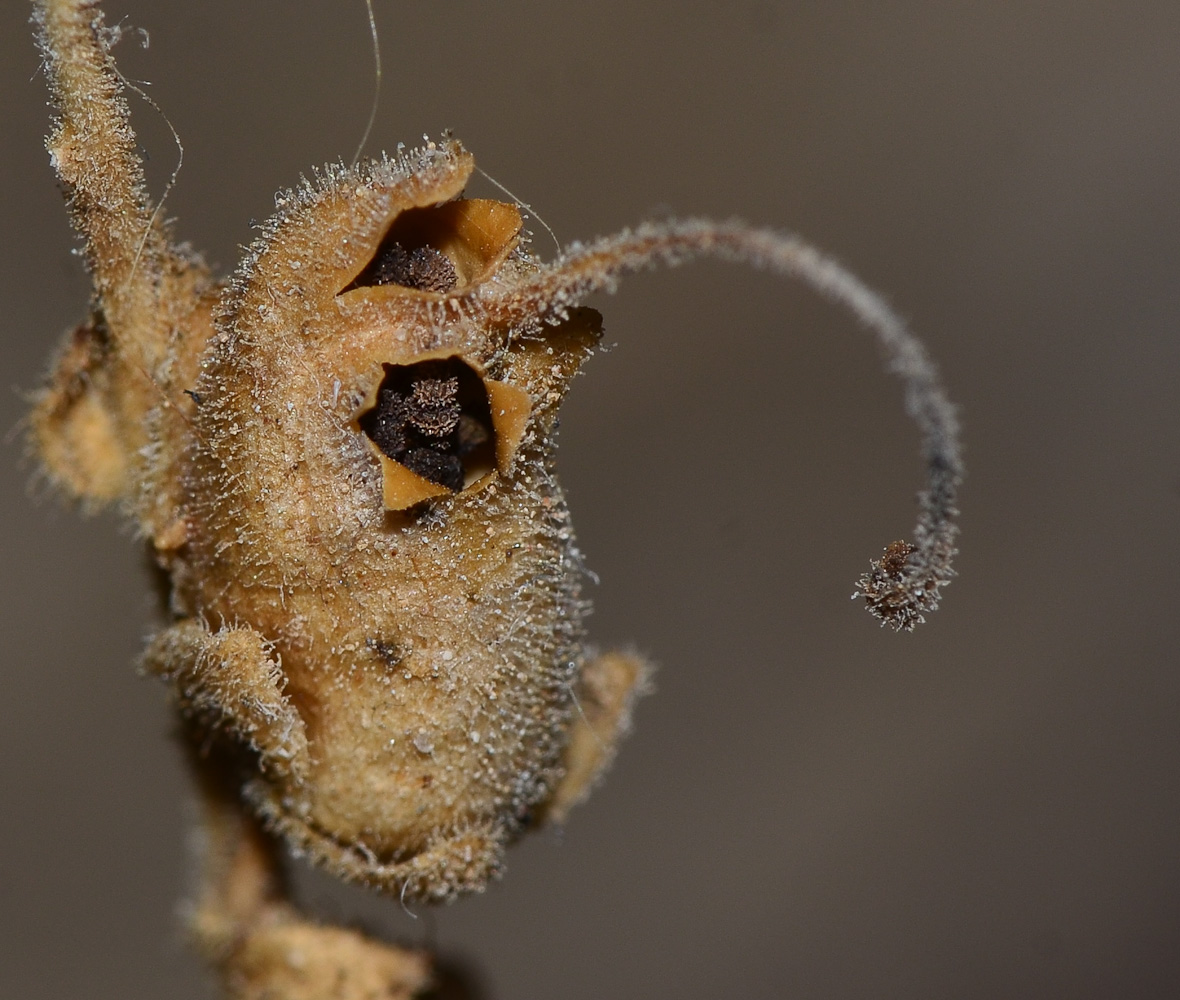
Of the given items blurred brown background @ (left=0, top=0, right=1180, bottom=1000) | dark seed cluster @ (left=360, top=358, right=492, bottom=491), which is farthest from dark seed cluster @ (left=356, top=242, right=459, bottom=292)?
blurred brown background @ (left=0, top=0, right=1180, bottom=1000)

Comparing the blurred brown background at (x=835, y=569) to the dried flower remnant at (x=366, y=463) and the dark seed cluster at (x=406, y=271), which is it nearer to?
the dried flower remnant at (x=366, y=463)

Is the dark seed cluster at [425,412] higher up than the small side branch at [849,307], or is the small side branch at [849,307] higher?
the small side branch at [849,307]

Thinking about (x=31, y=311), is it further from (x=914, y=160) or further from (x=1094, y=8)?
(x=1094, y=8)

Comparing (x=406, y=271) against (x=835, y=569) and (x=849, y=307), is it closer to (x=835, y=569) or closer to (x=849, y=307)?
(x=849, y=307)

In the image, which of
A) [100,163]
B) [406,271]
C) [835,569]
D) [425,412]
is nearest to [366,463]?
[425,412]

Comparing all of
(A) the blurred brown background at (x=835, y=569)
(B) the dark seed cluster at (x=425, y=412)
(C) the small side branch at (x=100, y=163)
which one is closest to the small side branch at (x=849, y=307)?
(B) the dark seed cluster at (x=425, y=412)

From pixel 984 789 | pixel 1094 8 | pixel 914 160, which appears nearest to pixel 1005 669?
pixel 984 789
